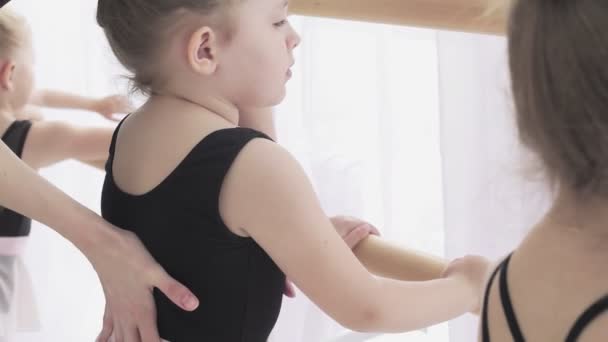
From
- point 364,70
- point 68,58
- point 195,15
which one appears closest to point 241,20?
point 195,15

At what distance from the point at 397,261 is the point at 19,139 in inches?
37.6

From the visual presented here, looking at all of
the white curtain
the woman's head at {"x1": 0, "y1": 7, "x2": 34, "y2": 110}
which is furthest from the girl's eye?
the woman's head at {"x1": 0, "y1": 7, "x2": 34, "y2": 110}

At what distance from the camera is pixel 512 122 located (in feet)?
1.96

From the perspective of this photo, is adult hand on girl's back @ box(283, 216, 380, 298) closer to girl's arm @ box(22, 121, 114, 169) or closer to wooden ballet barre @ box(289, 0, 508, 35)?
wooden ballet barre @ box(289, 0, 508, 35)

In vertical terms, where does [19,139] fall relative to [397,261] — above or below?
below

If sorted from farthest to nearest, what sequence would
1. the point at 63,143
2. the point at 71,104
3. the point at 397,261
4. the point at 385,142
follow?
the point at 71,104 < the point at 385,142 < the point at 63,143 < the point at 397,261

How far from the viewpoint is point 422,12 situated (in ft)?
2.75

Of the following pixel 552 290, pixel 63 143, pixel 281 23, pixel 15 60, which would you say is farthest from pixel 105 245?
pixel 15 60

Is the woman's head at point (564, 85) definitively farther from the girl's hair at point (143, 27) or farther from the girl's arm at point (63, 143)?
the girl's arm at point (63, 143)

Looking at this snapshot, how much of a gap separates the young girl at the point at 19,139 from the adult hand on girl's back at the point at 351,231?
62 cm

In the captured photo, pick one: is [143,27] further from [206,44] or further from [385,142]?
[385,142]

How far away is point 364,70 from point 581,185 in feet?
3.86

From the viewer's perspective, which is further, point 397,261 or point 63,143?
point 63,143

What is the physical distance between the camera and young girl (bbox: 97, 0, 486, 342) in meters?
0.78
